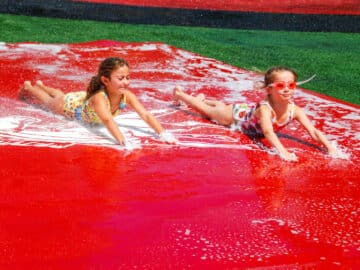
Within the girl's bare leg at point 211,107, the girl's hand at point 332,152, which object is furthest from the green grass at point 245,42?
the girl's hand at point 332,152

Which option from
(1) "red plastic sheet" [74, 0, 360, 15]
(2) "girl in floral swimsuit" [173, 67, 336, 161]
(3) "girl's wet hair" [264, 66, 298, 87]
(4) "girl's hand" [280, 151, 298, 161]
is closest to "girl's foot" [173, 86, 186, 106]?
(2) "girl in floral swimsuit" [173, 67, 336, 161]

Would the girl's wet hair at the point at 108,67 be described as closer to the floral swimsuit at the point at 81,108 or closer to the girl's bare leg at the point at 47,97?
the floral swimsuit at the point at 81,108

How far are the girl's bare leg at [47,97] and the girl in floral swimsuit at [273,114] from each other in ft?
2.48

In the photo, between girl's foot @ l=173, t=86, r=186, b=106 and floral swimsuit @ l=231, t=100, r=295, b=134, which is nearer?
floral swimsuit @ l=231, t=100, r=295, b=134

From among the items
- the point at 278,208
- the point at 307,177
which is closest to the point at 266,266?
the point at 278,208

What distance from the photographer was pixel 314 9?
7031 mm

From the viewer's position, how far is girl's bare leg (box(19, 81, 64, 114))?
289cm

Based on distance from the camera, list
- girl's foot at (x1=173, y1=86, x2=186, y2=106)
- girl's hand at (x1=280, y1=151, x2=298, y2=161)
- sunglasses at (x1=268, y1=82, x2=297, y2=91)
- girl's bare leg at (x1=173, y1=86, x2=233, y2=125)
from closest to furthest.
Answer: girl's hand at (x1=280, y1=151, x2=298, y2=161)
sunglasses at (x1=268, y1=82, x2=297, y2=91)
girl's bare leg at (x1=173, y1=86, x2=233, y2=125)
girl's foot at (x1=173, y1=86, x2=186, y2=106)

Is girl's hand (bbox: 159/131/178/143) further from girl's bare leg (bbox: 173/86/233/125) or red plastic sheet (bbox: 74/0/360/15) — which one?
red plastic sheet (bbox: 74/0/360/15)

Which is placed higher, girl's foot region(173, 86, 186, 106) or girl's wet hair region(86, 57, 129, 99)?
girl's wet hair region(86, 57, 129, 99)

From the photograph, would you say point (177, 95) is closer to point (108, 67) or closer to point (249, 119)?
point (249, 119)

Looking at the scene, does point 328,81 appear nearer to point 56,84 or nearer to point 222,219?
point 56,84

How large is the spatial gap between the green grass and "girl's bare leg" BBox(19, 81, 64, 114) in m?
2.14

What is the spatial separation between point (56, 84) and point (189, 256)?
2.18 metres
